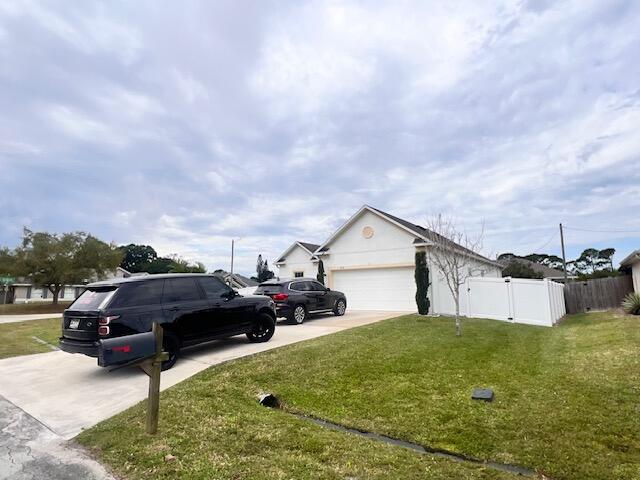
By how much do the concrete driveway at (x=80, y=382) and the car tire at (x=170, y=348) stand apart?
0.16m

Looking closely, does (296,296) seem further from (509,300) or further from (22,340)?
(22,340)

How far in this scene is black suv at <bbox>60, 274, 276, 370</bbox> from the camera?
672cm

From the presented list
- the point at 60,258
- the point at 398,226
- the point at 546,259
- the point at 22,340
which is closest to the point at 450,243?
the point at 398,226

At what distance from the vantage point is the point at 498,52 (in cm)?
1016

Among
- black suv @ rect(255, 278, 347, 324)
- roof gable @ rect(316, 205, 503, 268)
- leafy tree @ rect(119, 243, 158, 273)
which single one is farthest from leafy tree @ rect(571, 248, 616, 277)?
leafy tree @ rect(119, 243, 158, 273)

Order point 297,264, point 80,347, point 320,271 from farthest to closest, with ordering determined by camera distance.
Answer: point 297,264 < point 320,271 < point 80,347

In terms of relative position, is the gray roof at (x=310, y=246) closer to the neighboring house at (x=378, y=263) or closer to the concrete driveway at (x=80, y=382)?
the neighboring house at (x=378, y=263)

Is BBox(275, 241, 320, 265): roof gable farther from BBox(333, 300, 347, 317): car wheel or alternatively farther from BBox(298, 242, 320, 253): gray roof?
BBox(333, 300, 347, 317): car wheel

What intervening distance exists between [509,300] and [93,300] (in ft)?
47.5

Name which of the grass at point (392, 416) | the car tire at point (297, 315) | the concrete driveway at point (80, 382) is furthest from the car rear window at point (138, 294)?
the car tire at point (297, 315)

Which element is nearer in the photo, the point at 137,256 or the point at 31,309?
the point at 31,309

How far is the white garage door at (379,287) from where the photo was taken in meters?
17.8

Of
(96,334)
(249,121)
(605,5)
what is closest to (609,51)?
(605,5)

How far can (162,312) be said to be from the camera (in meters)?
7.41
